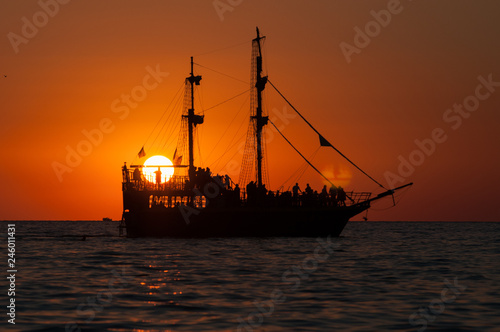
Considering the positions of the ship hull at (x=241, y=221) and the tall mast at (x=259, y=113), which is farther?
the tall mast at (x=259, y=113)

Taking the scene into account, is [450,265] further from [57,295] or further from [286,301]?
[57,295]

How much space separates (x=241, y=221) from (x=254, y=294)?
38.5 metres

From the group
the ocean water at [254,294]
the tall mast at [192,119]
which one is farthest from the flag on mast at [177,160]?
the ocean water at [254,294]

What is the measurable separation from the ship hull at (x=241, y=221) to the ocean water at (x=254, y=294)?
21.1 meters

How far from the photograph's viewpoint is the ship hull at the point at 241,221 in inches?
2479

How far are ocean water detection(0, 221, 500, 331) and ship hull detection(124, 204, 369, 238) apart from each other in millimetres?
21124

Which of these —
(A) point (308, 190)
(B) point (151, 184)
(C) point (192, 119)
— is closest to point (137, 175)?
(B) point (151, 184)

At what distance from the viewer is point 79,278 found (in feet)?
98.5

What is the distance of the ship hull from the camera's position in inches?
2479

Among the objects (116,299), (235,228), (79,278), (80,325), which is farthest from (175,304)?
(235,228)

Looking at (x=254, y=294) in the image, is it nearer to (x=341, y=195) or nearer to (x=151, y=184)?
(x=341, y=195)

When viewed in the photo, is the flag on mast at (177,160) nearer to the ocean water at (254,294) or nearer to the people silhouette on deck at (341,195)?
the people silhouette on deck at (341,195)

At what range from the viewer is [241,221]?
2489 inches

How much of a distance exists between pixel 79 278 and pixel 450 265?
19460mm
